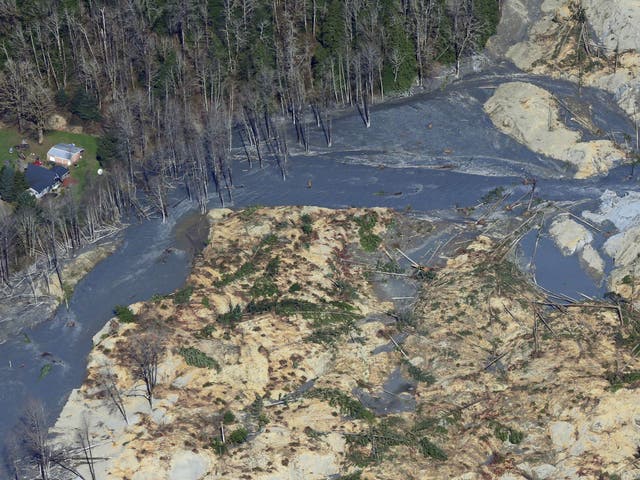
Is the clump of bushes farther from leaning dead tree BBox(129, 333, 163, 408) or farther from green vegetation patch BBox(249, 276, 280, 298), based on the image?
leaning dead tree BBox(129, 333, 163, 408)

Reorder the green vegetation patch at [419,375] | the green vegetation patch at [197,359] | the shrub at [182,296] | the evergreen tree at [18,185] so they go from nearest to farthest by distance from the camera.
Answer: the green vegetation patch at [197,359]
the green vegetation patch at [419,375]
the shrub at [182,296]
the evergreen tree at [18,185]

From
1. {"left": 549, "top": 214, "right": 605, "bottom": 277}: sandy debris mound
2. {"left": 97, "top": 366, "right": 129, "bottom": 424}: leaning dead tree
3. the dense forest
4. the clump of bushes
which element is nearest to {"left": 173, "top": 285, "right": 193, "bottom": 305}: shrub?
{"left": 97, "top": 366, "right": 129, "bottom": 424}: leaning dead tree

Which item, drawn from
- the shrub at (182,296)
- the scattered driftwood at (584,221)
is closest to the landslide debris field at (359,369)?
the shrub at (182,296)

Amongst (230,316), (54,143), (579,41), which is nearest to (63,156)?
(54,143)

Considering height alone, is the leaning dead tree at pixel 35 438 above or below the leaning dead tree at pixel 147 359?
below

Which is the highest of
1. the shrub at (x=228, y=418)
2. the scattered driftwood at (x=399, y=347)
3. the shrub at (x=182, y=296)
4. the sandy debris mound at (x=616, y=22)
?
the sandy debris mound at (x=616, y=22)

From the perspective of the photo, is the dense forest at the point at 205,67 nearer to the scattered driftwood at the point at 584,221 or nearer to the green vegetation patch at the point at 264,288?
the green vegetation patch at the point at 264,288
